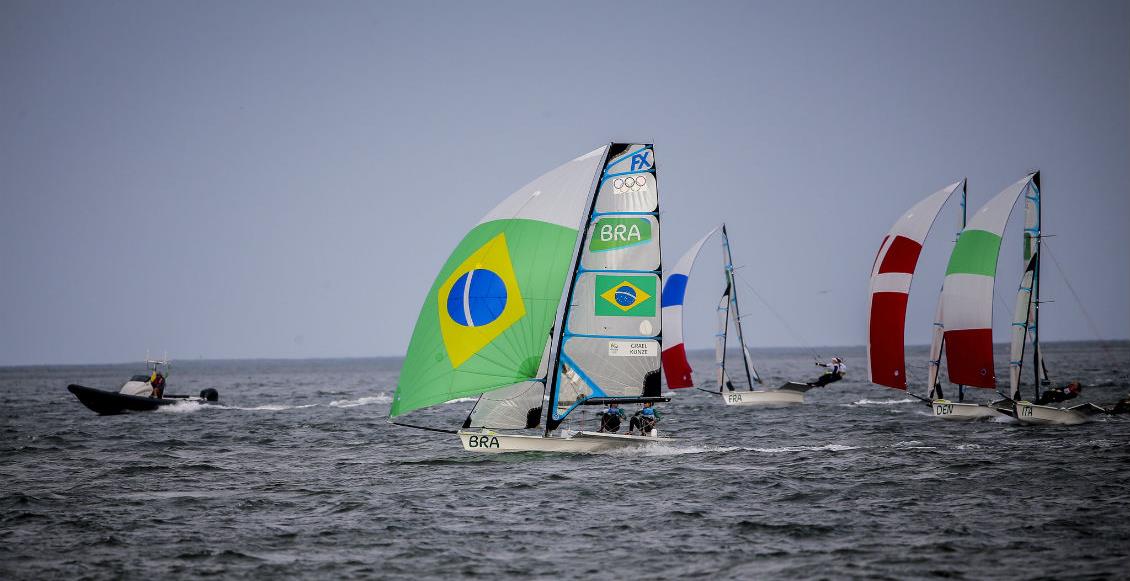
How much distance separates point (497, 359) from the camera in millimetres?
24656

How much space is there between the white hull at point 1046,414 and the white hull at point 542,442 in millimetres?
15769

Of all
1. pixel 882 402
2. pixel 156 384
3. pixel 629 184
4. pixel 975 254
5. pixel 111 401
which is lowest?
pixel 882 402

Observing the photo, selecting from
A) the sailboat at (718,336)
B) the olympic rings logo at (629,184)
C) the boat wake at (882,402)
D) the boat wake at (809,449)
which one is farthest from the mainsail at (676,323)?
the olympic rings logo at (629,184)

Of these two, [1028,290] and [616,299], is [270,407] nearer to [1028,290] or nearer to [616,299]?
[616,299]

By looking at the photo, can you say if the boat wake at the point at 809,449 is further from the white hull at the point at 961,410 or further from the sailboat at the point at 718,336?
the sailboat at the point at 718,336

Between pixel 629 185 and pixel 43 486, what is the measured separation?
1642 centimetres

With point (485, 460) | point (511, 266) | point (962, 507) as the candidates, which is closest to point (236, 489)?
point (485, 460)

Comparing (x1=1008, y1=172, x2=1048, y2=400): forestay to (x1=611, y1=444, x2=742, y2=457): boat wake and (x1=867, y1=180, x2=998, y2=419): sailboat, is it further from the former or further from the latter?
(x1=611, y1=444, x2=742, y2=457): boat wake

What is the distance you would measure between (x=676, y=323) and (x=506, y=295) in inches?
919

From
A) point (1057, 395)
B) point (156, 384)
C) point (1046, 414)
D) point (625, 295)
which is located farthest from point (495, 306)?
point (156, 384)

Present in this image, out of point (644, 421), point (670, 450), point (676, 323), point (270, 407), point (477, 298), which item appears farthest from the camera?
point (270, 407)

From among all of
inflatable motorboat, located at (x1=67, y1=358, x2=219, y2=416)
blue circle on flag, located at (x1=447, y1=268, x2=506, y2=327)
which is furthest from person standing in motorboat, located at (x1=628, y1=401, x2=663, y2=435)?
inflatable motorboat, located at (x1=67, y1=358, x2=219, y2=416)

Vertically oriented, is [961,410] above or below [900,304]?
below

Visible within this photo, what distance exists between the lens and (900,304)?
123 ft
